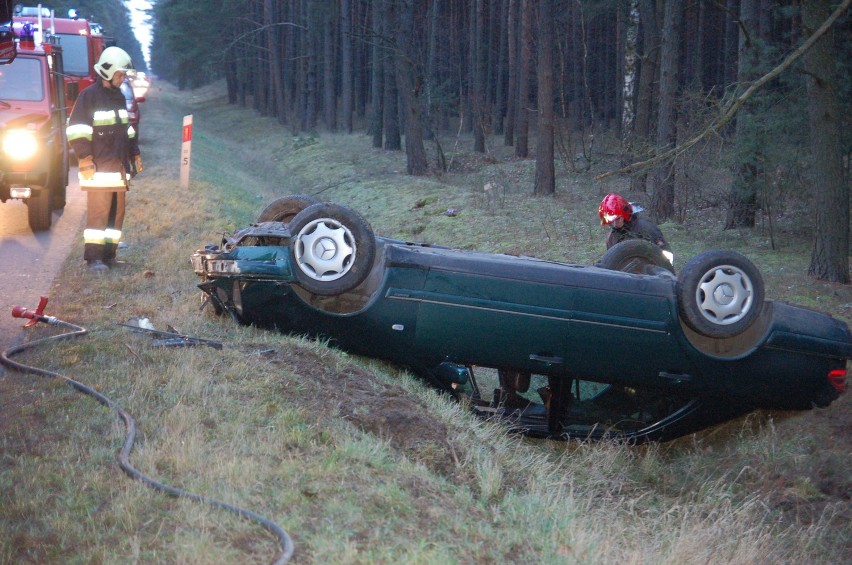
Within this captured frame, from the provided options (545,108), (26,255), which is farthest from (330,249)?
(545,108)

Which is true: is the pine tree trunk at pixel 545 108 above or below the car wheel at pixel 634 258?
above

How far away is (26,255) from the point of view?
10.5 metres

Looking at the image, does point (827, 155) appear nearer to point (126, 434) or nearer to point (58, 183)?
point (126, 434)

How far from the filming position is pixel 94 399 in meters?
5.05

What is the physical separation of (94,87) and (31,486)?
625 centimetres

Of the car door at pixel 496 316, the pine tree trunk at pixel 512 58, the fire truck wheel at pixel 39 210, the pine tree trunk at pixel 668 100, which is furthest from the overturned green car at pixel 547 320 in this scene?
the pine tree trunk at pixel 512 58

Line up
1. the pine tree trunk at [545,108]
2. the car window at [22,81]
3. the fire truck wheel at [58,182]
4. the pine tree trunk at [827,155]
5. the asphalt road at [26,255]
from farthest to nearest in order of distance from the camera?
the pine tree trunk at [545,108] < the car window at [22,81] < the fire truck wheel at [58,182] < the pine tree trunk at [827,155] < the asphalt road at [26,255]

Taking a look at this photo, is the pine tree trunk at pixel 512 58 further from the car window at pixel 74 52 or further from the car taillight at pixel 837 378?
the car taillight at pixel 837 378

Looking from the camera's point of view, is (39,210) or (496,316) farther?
(39,210)

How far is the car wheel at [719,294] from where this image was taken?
6.04m

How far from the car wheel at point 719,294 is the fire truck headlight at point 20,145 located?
8.60 metres

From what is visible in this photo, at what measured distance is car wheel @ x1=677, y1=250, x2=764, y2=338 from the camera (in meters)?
6.04

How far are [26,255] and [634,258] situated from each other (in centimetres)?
707

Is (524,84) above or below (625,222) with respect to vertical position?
above
